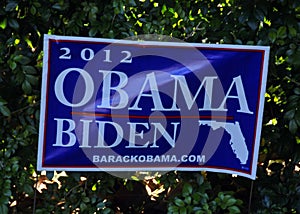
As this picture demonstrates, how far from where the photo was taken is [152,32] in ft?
8.52

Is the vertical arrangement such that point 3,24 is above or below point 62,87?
above

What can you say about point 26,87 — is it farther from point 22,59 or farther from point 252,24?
point 252,24

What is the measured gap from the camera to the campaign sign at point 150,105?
2.43 meters

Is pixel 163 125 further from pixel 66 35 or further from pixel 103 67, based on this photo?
pixel 66 35

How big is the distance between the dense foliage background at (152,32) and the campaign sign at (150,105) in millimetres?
114

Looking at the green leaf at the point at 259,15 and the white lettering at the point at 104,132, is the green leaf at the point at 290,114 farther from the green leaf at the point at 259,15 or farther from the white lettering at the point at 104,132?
the white lettering at the point at 104,132

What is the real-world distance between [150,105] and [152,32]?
1.17 ft

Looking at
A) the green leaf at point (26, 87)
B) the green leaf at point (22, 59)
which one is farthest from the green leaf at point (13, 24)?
the green leaf at point (26, 87)

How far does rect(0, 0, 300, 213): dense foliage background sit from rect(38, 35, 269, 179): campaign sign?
114mm

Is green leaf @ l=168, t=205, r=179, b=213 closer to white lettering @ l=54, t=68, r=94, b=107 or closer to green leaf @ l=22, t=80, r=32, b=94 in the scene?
white lettering @ l=54, t=68, r=94, b=107

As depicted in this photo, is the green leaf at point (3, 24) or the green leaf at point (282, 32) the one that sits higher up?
the green leaf at point (282, 32)

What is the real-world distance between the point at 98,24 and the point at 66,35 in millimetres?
169

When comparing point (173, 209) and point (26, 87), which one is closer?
point (26, 87)

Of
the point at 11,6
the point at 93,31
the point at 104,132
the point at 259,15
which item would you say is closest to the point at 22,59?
the point at 11,6
